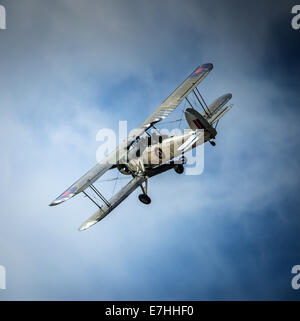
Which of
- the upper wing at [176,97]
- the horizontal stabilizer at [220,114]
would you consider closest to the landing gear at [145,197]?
the upper wing at [176,97]

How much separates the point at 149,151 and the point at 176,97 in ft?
9.26

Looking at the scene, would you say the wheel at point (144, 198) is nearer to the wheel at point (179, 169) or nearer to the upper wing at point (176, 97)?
the wheel at point (179, 169)

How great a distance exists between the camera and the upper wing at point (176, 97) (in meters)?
22.7

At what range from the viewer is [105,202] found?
22.4m

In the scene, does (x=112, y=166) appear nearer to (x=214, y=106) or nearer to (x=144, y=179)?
(x=144, y=179)

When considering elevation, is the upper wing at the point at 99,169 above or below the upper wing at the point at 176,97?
below

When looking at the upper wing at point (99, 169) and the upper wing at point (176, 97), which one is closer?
the upper wing at point (99, 169)

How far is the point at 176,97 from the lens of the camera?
23.5m

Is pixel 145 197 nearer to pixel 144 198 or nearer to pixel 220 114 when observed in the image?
pixel 144 198

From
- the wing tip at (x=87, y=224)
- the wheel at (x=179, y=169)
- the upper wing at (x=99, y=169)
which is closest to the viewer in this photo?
the upper wing at (x=99, y=169)

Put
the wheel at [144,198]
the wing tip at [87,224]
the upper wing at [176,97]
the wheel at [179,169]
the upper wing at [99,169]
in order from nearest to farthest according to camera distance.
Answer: the upper wing at [99,169]
the wing tip at [87,224]
the upper wing at [176,97]
the wheel at [144,198]
the wheel at [179,169]

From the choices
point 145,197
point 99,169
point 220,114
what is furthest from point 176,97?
point 99,169
